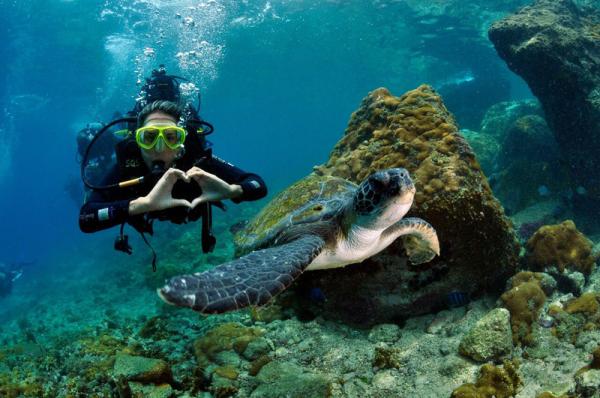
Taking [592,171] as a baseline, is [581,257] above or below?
above

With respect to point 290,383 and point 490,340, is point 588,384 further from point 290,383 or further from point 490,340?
point 290,383

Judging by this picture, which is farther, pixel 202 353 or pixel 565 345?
pixel 202 353

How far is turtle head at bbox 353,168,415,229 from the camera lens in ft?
9.24

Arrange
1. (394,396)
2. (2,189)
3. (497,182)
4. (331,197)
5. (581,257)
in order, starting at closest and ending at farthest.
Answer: (394,396)
(331,197)
(581,257)
(497,182)
(2,189)

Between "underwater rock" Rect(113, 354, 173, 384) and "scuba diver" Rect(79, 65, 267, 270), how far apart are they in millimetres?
1116

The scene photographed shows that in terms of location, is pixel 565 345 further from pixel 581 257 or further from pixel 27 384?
pixel 27 384

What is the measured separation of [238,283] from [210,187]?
3.75ft

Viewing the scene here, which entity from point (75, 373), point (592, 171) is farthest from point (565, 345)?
point (592, 171)

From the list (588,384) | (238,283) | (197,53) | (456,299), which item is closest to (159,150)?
(238,283)

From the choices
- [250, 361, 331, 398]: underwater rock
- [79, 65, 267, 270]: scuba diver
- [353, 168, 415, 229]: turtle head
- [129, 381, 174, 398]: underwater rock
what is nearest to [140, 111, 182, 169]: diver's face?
[79, 65, 267, 270]: scuba diver

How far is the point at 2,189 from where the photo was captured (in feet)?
271

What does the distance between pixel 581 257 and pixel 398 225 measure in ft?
10.1

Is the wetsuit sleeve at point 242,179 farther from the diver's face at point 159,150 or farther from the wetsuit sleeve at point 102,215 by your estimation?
the wetsuit sleeve at point 102,215

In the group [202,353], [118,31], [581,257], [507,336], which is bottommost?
[581,257]
